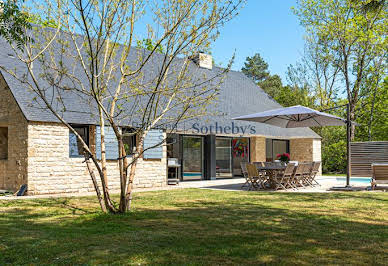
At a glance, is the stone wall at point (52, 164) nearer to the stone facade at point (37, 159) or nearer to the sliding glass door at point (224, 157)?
the stone facade at point (37, 159)

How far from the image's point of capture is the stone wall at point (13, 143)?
11.8m

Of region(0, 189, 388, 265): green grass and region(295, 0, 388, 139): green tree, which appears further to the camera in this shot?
region(295, 0, 388, 139): green tree

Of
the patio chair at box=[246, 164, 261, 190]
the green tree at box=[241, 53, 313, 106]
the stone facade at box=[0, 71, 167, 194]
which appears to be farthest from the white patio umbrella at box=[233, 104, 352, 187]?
the green tree at box=[241, 53, 313, 106]

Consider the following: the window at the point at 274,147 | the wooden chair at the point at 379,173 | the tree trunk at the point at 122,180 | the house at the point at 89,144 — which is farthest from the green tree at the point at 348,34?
the tree trunk at the point at 122,180

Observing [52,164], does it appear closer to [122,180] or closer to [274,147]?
[122,180]

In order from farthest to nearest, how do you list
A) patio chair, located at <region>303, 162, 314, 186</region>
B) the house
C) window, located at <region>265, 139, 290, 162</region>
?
window, located at <region>265, 139, 290, 162</region> < patio chair, located at <region>303, 162, 314, 186</region> < the house

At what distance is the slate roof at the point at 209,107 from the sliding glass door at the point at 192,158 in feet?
4.30

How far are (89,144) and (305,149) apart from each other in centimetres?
1333

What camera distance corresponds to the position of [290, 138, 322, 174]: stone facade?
72.1 feet

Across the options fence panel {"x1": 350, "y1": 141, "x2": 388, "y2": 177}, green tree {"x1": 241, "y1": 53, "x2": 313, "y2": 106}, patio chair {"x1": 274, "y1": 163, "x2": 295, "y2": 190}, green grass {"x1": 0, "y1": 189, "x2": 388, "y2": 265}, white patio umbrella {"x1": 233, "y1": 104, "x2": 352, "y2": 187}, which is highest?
green tree {"x1": 241, "y1": 53, "x2": 313, "y2": 106}

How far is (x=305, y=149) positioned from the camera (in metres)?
22.3

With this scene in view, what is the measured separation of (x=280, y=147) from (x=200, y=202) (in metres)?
13.7

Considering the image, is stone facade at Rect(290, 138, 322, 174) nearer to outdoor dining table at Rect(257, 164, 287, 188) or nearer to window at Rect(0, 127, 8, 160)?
outdoor dining table at Rect(257, 164, 287, 188)

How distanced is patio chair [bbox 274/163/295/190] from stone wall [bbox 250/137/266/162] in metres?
6.35
